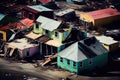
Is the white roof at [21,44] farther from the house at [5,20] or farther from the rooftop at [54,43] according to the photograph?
the house at [5,20]

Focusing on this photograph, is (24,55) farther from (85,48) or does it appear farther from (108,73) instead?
(108,73)

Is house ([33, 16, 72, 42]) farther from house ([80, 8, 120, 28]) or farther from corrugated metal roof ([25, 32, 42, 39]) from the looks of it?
house ([80, 8, 120, 28])

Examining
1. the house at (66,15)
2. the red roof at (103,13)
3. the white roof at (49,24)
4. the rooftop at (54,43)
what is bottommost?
the house at (66,15)

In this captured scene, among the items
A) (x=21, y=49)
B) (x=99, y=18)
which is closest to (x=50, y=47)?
(x=21, y=49)

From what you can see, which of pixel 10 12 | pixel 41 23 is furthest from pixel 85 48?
pixel 10 12

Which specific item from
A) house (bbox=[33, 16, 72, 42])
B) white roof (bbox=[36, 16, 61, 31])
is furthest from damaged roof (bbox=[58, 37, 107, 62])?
white roof (bbox=[36, 16, 61, 31])

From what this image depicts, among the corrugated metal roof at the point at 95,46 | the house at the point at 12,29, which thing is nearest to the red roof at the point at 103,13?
the house at the point at 12,29
